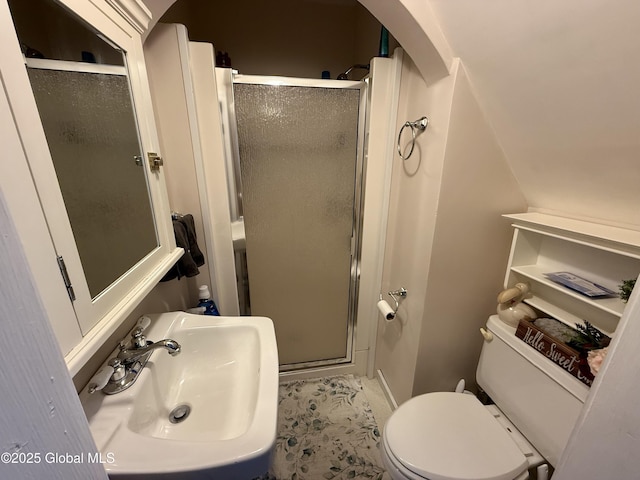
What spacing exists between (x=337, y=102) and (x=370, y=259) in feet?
2.93

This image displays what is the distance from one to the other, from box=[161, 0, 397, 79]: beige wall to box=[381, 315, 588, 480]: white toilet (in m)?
1.96

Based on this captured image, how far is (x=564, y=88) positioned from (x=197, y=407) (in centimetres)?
146

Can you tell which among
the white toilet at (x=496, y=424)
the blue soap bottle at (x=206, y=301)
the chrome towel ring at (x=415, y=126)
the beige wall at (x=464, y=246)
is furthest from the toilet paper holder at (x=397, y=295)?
the blue soap bottle at (x=206, y=301)

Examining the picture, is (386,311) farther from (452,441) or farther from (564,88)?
(564,88)

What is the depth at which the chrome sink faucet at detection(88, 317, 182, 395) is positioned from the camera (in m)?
0.70

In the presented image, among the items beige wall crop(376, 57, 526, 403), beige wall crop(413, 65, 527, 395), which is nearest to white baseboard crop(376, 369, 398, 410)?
beige wall crop(376, 57, 526, 403)

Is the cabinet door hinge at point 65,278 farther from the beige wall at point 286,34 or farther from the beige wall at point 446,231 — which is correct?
the beige wall at point 286,34

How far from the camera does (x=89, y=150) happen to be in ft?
2.21

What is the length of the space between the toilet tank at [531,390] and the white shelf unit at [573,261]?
0.18 meters

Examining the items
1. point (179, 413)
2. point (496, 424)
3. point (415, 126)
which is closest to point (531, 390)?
point (496, 424)

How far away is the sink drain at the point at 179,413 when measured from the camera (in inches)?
Result: 33.7

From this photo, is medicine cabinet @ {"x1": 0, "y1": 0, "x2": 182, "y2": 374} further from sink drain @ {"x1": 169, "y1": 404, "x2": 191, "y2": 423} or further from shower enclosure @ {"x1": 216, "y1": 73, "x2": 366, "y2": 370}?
shower enclosure @ {"x1": 216, "y1": 73, "x2": 366, "y2": 370}

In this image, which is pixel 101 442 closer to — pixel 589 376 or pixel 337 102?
pixel 589 376

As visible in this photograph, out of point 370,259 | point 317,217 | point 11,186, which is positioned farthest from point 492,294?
point 11,186
